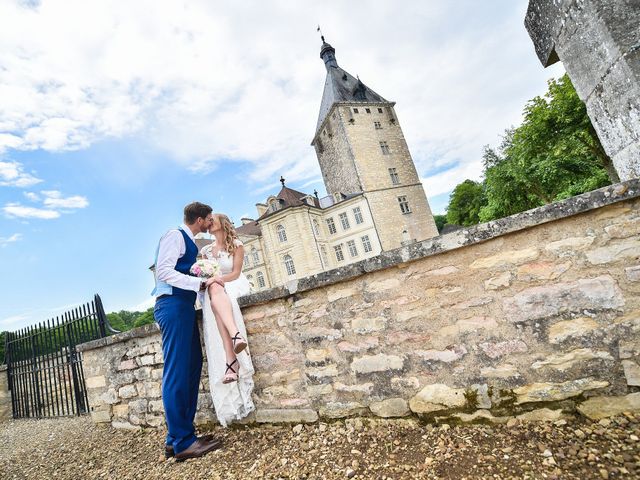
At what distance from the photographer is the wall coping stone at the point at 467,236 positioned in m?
1.90

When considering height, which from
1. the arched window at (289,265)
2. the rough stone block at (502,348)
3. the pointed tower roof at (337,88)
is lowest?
the rough stone block at (502,348)

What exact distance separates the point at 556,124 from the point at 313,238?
817 inches

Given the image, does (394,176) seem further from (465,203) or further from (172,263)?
(172,263)

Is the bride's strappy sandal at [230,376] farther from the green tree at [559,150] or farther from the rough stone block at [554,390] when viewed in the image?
the green tree at [559,150]

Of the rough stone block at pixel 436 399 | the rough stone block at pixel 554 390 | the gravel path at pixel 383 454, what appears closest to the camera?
the gravel path at pixel 383 454

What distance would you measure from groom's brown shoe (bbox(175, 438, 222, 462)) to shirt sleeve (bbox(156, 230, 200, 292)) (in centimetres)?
138

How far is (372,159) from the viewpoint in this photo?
34.0 metres

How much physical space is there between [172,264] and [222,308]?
615mm

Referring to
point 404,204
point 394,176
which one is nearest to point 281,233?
point 404,204

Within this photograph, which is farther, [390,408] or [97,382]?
[97,382]

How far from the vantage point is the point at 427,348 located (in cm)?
245

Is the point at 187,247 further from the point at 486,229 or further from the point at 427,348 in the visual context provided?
the point at 486,229

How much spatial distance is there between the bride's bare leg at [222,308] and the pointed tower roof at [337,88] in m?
35.0

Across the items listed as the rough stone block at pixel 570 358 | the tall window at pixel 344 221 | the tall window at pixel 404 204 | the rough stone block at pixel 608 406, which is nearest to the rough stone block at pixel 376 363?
the rough stone block at pixel 570 358
